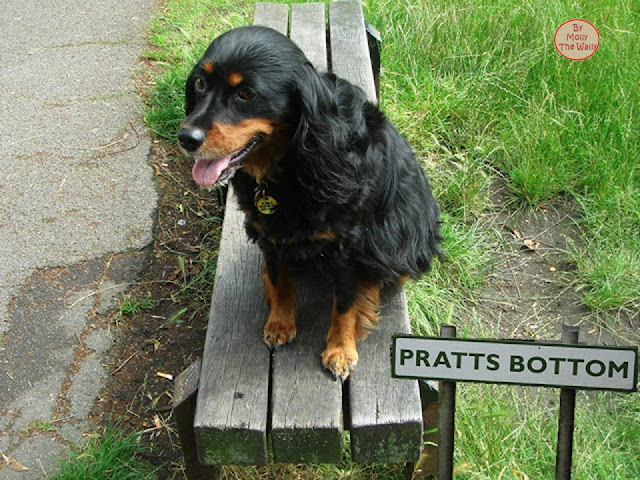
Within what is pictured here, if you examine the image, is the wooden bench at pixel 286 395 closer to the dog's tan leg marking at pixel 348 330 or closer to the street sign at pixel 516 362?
the dog's tan leg marking at pixel 348 330

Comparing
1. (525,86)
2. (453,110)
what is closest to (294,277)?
(453,110)

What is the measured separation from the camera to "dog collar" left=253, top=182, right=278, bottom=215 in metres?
2.13

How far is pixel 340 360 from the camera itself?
7.01 feet

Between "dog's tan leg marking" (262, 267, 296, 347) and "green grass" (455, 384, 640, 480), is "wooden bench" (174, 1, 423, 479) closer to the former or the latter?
"dog's tan leg marking" (262, 267, 296, 347)

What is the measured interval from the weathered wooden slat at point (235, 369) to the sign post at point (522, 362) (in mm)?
621

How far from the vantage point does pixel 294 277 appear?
2531mm

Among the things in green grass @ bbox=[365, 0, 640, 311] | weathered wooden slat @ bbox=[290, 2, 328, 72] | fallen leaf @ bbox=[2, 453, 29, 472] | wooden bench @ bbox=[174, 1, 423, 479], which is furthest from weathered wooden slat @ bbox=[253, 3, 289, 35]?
fallen leaf @ bbox=[2, 453, 29, 472]

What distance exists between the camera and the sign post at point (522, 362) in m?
1.43

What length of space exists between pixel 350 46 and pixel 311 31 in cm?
26

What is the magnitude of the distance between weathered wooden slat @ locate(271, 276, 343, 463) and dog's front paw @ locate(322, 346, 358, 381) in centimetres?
3

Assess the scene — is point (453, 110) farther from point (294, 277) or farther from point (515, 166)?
point (294, 277)

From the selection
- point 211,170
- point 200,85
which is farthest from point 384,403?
point 200,85

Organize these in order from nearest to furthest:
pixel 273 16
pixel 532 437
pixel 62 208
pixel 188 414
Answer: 1. pixel 188 414
2. pixel 532 437
3. pixel 62 208
4. pixel 273 16

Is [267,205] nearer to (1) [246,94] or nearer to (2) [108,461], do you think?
(1) [246,94]
